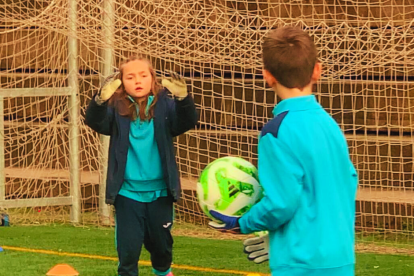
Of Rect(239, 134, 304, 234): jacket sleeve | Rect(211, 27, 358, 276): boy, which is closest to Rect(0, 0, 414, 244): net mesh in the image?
Rect(211, 27, 358, 276): boy

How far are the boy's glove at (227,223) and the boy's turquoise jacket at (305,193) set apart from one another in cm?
19

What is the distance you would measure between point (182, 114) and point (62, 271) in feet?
5.06

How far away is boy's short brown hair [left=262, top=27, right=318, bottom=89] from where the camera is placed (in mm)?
3197

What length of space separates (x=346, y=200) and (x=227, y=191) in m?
0.54

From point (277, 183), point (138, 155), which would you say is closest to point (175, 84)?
point (138, 155)

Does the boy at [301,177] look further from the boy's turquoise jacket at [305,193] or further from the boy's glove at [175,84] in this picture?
the boy's glove at [175,84]

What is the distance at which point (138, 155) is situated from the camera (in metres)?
5.01

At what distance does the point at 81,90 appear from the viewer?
9.00 meters

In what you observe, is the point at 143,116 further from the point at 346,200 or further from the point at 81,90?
the point at 81,90

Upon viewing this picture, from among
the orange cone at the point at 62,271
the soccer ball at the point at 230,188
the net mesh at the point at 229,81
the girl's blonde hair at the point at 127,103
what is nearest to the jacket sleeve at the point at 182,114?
the girl's blonde hair at the point at 127,103

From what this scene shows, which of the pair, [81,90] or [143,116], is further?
[81,90]

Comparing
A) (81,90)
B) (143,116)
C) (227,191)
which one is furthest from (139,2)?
(227,191)

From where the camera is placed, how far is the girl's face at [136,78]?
5.01 m

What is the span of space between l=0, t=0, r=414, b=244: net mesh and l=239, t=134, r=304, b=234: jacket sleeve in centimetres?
388
